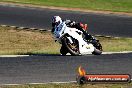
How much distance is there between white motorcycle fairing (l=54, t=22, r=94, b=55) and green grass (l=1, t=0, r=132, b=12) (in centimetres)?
2124

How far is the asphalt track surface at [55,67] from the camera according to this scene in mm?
12039

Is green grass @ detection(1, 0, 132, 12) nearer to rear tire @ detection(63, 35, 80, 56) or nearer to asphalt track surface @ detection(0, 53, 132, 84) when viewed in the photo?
rear tire @ detection(63, 35, 80, 56)

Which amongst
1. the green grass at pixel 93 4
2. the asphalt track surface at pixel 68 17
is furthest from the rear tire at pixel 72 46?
the green grass at pixel 93 4

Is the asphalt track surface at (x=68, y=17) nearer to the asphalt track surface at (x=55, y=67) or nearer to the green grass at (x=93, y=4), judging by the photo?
the green grass at (x=93, y=4)

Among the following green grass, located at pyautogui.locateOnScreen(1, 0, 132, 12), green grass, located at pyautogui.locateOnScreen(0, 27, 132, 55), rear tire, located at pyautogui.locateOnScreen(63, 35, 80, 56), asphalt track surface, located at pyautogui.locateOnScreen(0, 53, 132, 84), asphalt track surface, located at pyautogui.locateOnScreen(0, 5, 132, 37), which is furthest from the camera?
green grass, located at pyautogui.locateOnScreen(1, 0, 132, 12)

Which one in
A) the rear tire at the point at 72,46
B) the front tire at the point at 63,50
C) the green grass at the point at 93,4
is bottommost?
the green grass at the point at 93,4

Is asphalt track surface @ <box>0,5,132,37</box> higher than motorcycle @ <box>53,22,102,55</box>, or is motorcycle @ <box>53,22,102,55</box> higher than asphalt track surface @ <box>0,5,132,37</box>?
motorcycle @ <box>53,22,102,55</box>

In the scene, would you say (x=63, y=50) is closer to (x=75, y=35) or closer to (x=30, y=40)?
(x=75, y=35)

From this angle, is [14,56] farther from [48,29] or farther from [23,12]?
[23,12]

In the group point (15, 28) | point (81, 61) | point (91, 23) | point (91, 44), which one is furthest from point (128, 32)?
point (81, 61)

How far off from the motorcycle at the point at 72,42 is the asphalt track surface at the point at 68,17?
11.3 metres

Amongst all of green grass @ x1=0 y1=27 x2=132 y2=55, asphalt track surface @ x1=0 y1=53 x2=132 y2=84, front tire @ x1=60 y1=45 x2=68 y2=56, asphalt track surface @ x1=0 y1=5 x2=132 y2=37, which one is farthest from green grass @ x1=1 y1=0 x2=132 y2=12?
asphalt track surface @ x1=0 y1=53 x2=132 y2=84

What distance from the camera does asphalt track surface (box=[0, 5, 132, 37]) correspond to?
29.0m

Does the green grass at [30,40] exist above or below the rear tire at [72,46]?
below
